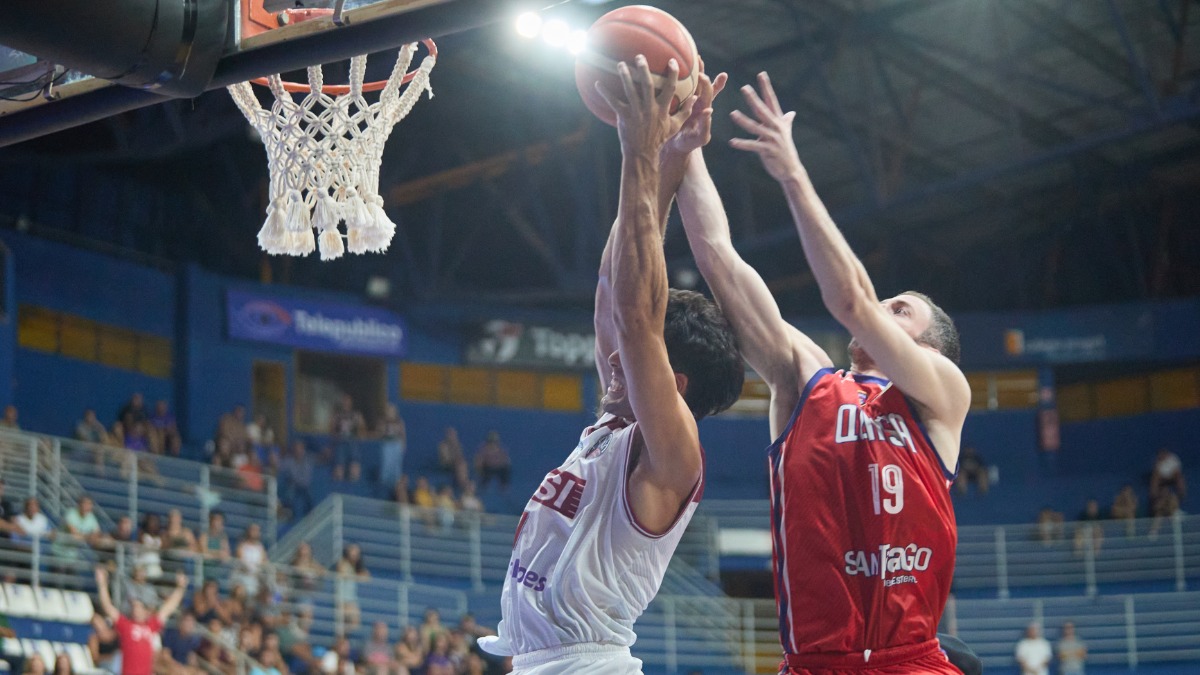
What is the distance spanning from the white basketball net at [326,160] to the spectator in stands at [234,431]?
501 inches

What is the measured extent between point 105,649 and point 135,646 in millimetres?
234

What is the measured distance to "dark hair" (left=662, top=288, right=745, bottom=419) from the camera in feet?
11.6

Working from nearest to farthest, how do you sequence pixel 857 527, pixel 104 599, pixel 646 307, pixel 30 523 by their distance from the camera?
pixel 646 307, pixel 857 527, pixel 104 599, pixel 30 523

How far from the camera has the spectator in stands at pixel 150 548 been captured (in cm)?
1259

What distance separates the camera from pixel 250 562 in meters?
14.1

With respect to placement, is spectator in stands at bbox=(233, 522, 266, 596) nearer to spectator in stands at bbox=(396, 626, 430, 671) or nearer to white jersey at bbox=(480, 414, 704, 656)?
spectator in stands at bbox=(396, 626, 430, 671)

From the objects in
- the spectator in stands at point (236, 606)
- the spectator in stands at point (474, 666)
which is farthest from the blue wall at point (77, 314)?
the spectator in stands at point (474, 666)

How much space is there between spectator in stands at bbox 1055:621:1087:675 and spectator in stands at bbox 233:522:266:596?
9.48 metres

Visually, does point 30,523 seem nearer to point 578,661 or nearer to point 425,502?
point 425,502

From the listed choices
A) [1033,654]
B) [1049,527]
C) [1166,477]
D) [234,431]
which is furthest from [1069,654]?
[234,431]

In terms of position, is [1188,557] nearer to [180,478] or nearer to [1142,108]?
[1142,108]

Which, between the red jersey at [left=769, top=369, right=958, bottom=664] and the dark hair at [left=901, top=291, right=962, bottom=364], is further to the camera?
the dark hair at [left=901, top=291, right=962, bottom=364]

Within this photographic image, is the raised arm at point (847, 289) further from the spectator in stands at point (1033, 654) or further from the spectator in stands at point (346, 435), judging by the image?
the spectator in stands at point (346, 435)

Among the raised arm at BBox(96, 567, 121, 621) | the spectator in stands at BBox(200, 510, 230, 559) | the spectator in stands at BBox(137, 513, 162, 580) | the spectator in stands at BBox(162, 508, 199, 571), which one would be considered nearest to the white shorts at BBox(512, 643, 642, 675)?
the raised arm at BBox(96, 567, 121, 621)
